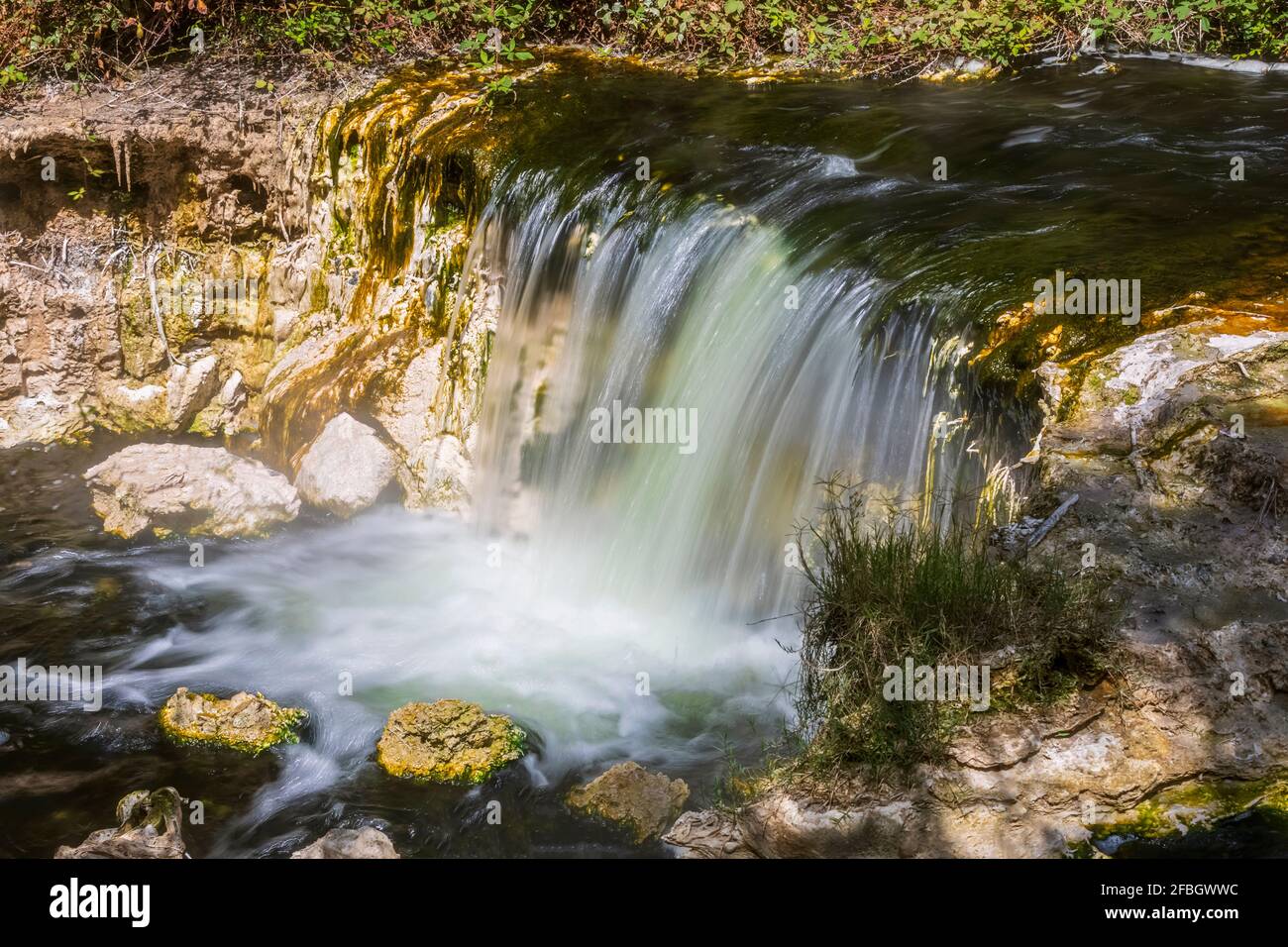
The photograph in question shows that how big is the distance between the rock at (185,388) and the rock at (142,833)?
5080 mm

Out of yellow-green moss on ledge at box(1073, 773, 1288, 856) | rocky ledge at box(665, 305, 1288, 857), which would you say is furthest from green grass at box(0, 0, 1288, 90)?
yellow-green moss on ledge at box(1073, 773, 1288, 856)

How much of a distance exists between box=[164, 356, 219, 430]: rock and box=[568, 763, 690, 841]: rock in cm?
581

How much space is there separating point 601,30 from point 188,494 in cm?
556

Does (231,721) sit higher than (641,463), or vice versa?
(641,463)

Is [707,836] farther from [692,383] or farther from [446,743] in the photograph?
[692,383]

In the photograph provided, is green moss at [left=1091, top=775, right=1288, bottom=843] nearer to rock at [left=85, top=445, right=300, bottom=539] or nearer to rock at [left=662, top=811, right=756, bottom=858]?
rock at [left=662, top=811, right=756, bottom=858]

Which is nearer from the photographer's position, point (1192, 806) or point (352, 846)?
point (1192, 806)

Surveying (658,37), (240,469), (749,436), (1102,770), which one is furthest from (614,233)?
(1102,770)

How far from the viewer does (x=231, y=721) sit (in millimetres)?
5438

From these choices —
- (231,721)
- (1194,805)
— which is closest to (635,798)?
(231,721)

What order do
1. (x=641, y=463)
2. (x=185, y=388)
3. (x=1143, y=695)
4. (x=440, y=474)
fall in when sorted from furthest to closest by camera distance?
(x=185, y=388) < (x=440, y=474) < (x=641, y=463) < (x=1143, y=695)

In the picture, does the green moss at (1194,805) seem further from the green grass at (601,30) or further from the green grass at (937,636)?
the green grass at (601,30)

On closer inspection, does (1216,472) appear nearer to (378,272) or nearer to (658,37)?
(378,272)

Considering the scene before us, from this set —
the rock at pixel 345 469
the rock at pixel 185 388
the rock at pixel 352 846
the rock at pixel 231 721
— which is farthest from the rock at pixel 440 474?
the rock at pixel 352 846
